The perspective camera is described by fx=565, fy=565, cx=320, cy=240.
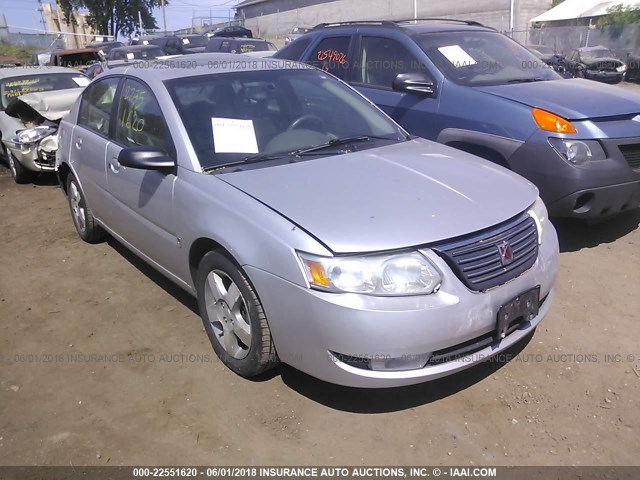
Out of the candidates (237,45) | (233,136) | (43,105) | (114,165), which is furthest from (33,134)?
(237,45)

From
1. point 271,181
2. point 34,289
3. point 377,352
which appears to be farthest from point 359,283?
point 34,289

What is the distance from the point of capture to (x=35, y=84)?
8.41 meters

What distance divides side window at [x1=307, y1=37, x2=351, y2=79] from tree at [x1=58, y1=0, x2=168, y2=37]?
49.1 m

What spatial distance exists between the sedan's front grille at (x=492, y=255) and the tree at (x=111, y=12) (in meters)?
53.1

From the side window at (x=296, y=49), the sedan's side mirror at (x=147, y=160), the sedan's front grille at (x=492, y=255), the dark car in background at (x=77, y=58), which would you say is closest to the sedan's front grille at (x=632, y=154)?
the sedan's front grille at (x=492, y=255)

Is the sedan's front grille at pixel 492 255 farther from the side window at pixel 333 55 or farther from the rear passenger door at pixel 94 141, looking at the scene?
the side window at pixel 333 55

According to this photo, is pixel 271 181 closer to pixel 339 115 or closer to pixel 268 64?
pixel 339 115

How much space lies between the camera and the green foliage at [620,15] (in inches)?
1123

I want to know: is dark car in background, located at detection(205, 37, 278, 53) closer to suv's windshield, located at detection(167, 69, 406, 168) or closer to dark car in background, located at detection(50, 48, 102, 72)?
dark car in background, located at detection(50, 48, 102, 72)

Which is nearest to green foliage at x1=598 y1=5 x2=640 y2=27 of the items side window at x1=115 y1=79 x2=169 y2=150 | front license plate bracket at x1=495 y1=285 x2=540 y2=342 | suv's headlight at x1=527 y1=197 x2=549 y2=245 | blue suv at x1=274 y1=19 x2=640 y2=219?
blue suv at x1=274 y1=19 x2=640 y2=219

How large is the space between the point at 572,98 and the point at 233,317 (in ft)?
10.7

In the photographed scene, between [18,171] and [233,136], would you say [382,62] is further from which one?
[18,171]

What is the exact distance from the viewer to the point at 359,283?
8.00 ft

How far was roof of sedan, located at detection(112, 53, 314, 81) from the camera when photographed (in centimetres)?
375
